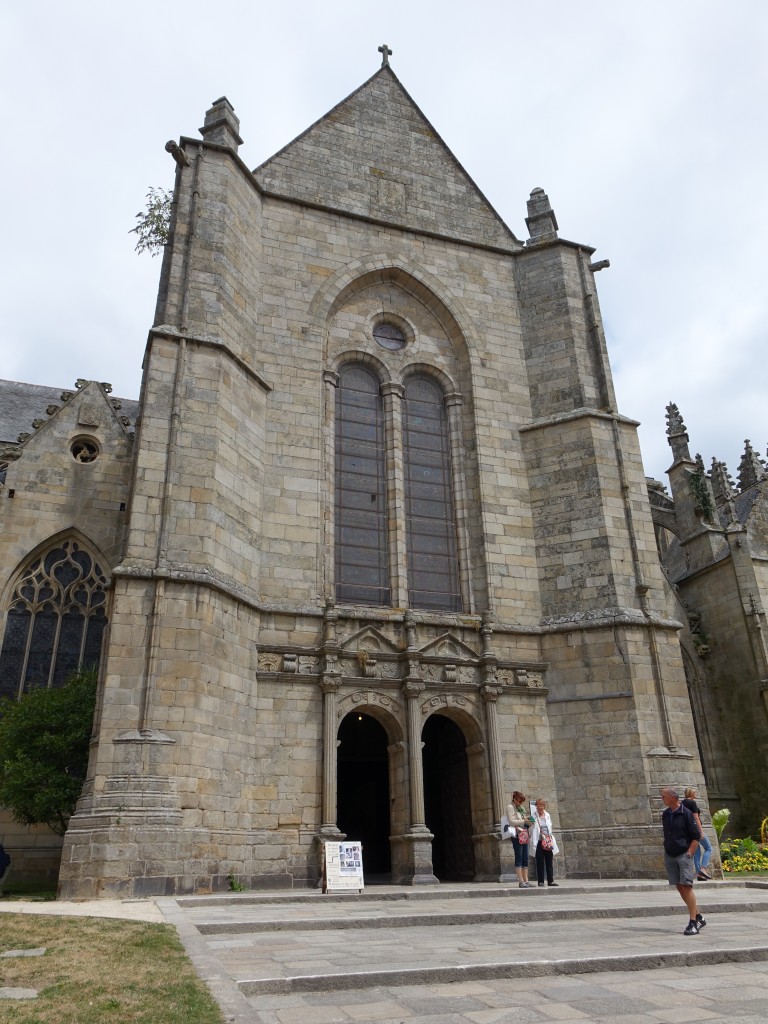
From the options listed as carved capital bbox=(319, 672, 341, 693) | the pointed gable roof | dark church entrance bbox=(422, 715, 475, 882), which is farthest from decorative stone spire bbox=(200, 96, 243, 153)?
dark church entrance bbox=(422, 715, 475, 882)

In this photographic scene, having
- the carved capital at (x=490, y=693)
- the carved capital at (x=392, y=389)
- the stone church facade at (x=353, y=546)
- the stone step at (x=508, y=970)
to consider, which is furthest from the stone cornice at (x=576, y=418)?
the stone step at (x=508, y=970)

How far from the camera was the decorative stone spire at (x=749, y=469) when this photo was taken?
81.4 feet

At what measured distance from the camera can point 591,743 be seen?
14539 millimetres

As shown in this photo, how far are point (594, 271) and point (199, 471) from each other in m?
11.3

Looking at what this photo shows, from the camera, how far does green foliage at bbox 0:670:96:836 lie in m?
12.2

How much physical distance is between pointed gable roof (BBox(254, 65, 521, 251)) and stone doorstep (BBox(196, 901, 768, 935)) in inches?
579

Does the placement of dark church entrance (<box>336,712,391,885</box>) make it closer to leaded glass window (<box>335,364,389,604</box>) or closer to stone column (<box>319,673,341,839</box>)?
leaded glass window (<box>335,364,389,604</box>)

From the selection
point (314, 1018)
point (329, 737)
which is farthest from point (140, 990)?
point (329, 737)

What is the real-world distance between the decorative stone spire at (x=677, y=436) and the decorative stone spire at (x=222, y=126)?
15085mm

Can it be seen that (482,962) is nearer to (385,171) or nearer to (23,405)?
(385,171)

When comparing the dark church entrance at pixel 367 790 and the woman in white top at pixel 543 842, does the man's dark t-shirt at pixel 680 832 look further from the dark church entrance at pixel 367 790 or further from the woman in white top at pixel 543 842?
the dark church entrance at pixel 367 790

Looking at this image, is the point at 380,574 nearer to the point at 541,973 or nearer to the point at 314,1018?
the point at 541,973

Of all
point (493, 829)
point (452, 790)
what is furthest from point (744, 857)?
A: point (452, 790)

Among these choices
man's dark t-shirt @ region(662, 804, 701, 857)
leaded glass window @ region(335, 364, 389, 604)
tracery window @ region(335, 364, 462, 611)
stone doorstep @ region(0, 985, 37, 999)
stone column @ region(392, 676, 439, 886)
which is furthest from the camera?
tracery window @ region(335, 364, 462, 611)
